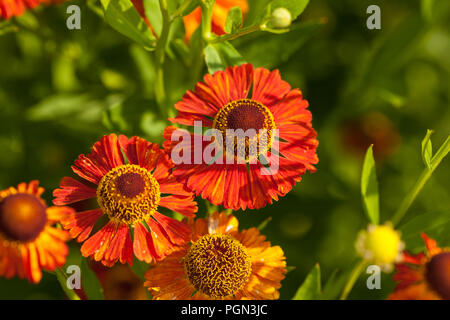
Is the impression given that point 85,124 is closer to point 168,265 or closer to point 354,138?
point 168,265

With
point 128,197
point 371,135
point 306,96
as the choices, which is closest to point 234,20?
point 128,197

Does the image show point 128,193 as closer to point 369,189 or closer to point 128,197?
point 128,197

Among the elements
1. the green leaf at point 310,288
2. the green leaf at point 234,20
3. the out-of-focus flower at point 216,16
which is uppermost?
the out-of-focus flower at point 216,16

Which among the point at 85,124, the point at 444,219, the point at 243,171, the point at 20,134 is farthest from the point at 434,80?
the point at 20,134

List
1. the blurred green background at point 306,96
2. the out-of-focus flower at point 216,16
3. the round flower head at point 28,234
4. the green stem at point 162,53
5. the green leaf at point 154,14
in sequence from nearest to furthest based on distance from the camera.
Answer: the round flower head at point 28,234 → the green stem at point 162,53 → the green leaf at point 154,14 → the out-of-focus flower at point 216,16 → the blurred green background at point 306,96

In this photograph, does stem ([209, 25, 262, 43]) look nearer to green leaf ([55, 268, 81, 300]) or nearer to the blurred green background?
the blurred green background

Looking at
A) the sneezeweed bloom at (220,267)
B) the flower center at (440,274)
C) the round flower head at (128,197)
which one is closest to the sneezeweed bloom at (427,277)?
the flower center at (440,274)

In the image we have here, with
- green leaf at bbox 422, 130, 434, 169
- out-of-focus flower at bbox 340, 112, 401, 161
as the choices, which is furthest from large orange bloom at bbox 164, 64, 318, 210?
out-of-focus flower at bbox 340, 112, 401, 161

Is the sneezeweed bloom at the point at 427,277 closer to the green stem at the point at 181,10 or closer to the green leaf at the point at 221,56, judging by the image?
the green leaf at the point at 221,56
